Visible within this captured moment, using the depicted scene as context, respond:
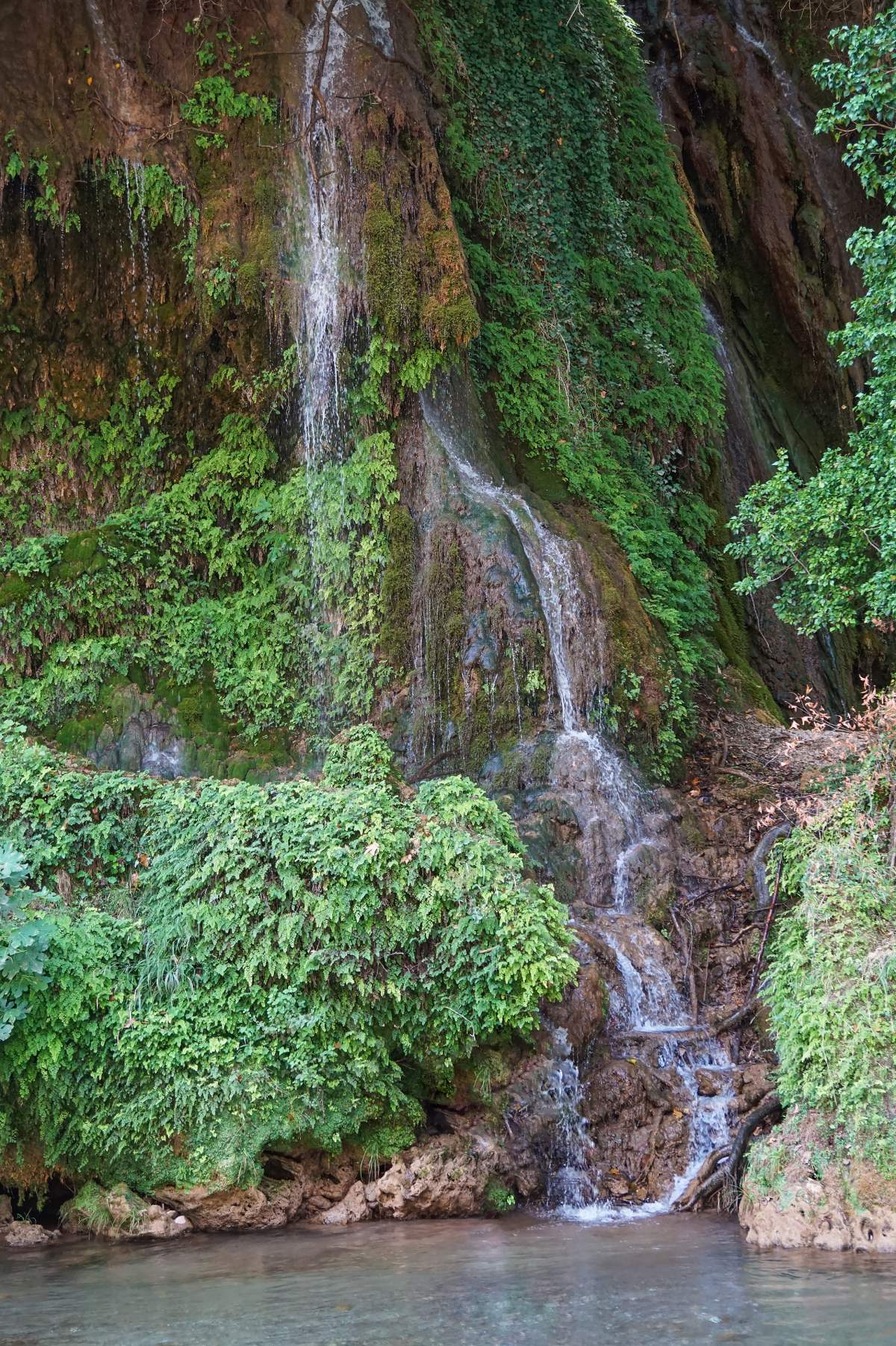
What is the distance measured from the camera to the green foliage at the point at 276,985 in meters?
7.88

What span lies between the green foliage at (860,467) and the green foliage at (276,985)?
392cm

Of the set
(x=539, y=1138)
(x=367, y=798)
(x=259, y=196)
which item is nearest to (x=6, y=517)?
(x=259, y=196)

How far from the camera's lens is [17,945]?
7734mm

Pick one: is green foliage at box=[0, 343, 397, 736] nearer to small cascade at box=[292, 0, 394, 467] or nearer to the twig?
small cascade at box=[292, 0, 394, 467]

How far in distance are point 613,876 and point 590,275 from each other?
30.1ft

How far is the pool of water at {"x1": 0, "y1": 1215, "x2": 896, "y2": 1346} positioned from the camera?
5547 millimetres

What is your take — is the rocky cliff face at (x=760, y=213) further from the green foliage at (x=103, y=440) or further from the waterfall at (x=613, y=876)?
the green foliage at (x=103, y=440)

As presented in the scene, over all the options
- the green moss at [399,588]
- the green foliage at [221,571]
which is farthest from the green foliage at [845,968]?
the green foliage at [221,571]

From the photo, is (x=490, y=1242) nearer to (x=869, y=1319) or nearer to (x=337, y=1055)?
(x=337, y=1055)

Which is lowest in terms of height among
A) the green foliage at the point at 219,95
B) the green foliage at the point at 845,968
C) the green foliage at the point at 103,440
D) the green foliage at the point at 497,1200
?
the green foliage at the point at 497,1200

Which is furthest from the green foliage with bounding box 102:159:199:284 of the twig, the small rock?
the small rock

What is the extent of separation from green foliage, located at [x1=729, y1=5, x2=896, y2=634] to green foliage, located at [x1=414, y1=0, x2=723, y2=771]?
2.48 metres

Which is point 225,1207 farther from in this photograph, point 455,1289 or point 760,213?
point 760,213

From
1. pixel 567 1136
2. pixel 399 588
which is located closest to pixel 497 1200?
pixel 567 1136
